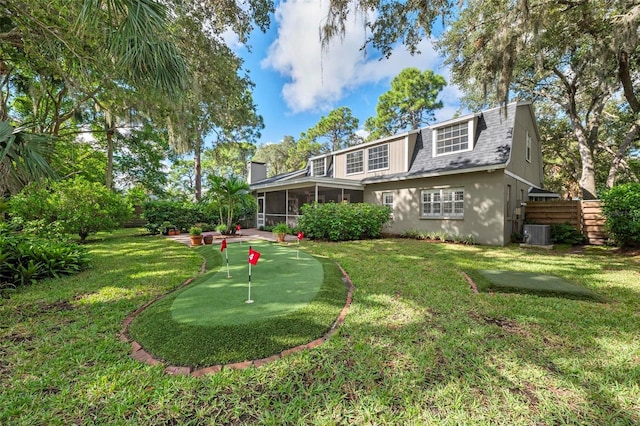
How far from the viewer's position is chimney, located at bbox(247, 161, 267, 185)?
60.5 ft

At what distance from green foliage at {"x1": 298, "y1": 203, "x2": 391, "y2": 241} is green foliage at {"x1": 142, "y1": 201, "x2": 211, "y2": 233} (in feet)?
22.6

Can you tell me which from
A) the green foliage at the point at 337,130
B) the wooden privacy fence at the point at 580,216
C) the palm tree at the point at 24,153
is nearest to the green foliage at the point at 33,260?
the palm tree at the point at 24,153

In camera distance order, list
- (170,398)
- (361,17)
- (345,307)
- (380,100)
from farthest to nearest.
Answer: (380,100) < (361,17) < (345,307) < (170,398)

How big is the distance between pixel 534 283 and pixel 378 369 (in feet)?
13.1

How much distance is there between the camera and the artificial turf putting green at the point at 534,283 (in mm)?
4117

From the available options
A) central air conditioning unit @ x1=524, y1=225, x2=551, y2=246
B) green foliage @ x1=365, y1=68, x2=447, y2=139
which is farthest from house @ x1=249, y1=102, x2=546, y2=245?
green foliage @ x1=365, y1=68, x2=447, y2=139

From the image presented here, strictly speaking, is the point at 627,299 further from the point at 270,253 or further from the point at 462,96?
the point at 462,96

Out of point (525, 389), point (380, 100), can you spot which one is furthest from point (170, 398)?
point (380, 100)

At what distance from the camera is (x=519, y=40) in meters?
6.09

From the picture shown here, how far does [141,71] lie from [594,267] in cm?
962

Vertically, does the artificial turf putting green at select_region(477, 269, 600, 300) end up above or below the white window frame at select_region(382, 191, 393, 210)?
below

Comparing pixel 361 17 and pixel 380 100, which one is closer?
pixel 361 17

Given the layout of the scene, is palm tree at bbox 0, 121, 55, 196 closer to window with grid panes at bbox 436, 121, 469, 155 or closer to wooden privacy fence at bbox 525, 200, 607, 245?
window with grid panes at bbox 436, 121, 469, 155

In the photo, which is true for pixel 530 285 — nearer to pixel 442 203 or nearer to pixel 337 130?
pixel 442 203
